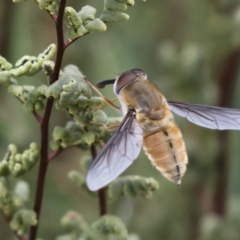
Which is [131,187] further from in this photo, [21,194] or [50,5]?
[50,5]

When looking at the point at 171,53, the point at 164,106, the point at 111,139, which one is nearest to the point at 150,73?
the point at 171,53

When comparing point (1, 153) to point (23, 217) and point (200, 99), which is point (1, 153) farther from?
point (23, 217)

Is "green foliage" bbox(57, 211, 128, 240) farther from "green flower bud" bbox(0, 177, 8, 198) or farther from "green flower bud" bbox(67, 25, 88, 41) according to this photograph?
"green flower bud" bbox(67, 25, 88, 41)

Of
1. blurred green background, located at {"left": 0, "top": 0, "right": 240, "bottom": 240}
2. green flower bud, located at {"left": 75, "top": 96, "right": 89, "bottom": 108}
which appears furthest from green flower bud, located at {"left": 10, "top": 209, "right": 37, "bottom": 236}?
blurred green background, located at {"left": 0, "top": 0, "right": 240, "bottom": 240}

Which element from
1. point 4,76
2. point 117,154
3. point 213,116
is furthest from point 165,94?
point 4,76

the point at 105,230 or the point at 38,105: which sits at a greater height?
the point at 38,105

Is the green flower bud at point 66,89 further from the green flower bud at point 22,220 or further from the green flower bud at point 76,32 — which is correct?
the green flower bud at point 22,220
